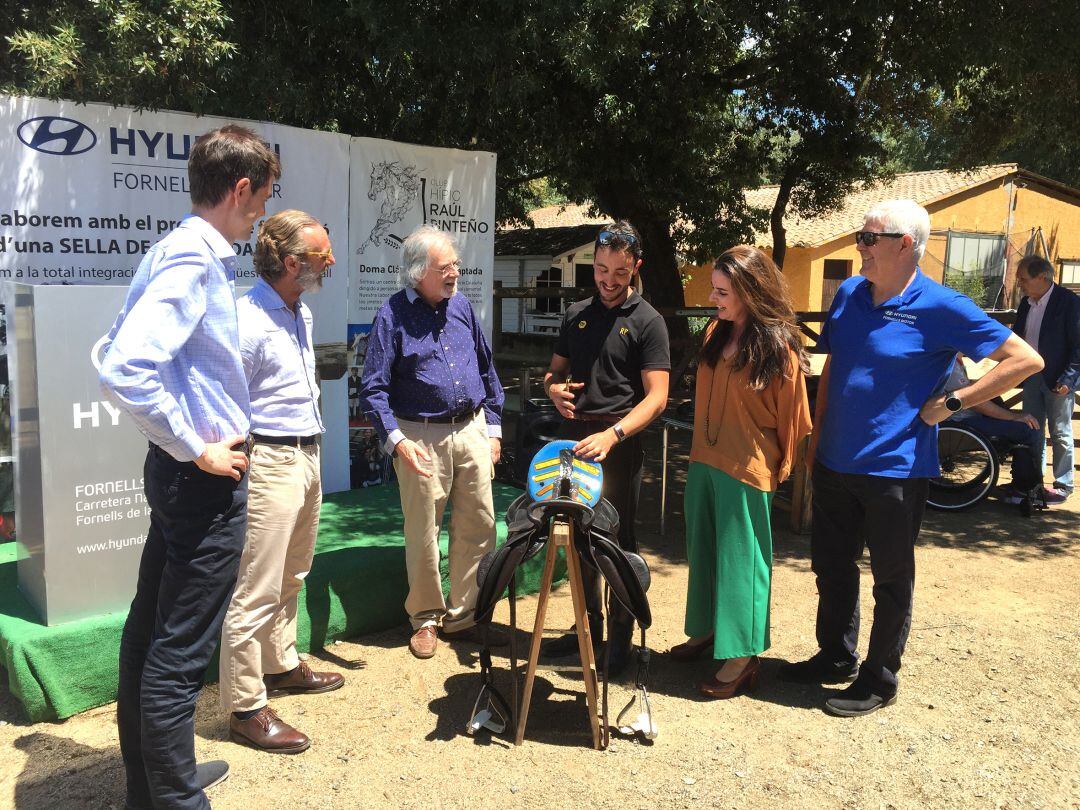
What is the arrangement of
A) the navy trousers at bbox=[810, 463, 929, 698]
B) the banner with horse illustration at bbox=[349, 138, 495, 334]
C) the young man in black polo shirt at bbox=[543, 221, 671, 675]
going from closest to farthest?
1. the navy trousers at bbox=[810, 463, 929, 698]
2. the young man in black polo shirt at bbox=[543, 221, 671, 675]
3. the banner with horse illustration at bbox=[349, 138, 495, 334]

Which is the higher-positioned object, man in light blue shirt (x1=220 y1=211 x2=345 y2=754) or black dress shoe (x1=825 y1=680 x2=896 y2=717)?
man in light blue shirt (x1=220 y1=211 x2=345 y2=754)

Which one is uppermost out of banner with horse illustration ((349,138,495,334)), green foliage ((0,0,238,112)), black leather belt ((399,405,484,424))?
green foliage ((0,0,238,112))

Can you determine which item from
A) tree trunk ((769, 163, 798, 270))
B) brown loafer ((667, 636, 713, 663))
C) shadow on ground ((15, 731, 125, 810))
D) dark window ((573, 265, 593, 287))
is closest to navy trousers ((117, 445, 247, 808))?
shadow on ground ((15, 731, 125, 810))

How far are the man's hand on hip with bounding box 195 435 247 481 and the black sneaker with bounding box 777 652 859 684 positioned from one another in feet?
8.75

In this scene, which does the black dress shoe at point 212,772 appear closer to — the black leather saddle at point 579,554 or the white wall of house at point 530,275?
the black leather saddle at point 579,554

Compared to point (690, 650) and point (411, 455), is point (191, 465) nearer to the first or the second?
point (411, 455)

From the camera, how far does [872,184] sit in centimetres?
1319

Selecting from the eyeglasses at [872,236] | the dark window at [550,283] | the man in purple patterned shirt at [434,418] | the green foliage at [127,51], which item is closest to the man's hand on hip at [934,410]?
the eyeglasses at [872,236]

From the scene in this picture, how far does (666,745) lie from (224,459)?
2066 mm

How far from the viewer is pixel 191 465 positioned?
232cm

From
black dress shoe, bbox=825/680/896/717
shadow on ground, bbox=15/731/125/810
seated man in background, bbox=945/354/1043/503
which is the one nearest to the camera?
shadow on ground, bbox=15/731/125/810

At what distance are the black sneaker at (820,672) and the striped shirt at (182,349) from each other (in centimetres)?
270

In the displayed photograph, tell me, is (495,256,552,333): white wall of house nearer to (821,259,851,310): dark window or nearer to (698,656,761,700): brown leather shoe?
(821,259,851,310): dark window

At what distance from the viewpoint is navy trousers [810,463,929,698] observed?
3.40 meters
